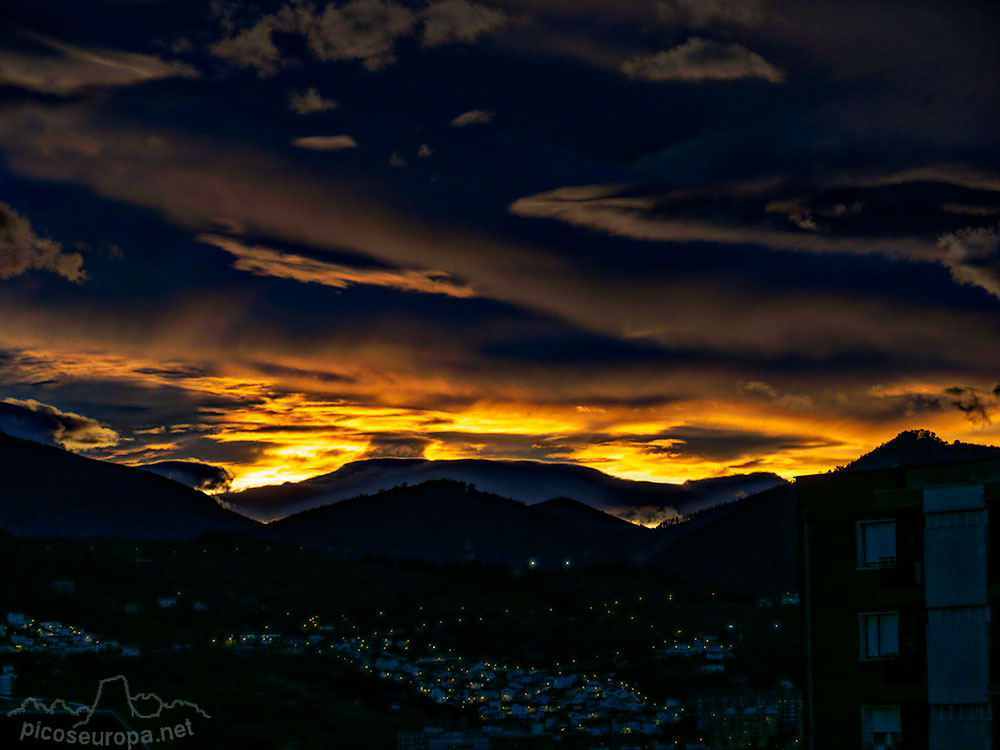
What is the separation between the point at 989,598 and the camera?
27.9 m

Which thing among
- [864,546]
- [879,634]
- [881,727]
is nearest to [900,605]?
[879,634]

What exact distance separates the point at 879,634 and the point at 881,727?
223 centimetres

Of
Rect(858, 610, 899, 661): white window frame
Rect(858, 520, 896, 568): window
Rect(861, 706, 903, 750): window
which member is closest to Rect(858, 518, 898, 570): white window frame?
Rect(858, 520, 896, 568): window

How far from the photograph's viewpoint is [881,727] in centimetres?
2961

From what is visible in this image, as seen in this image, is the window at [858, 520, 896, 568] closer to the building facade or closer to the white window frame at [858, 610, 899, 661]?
Answer: the building facade

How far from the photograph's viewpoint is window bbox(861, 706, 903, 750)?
2939cm

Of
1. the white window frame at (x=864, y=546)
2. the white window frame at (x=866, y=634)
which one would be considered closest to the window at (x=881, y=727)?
the white window frame at (x=866, y=634)

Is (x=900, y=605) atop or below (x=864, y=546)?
below

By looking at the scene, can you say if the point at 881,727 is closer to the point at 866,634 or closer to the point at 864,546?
the point at 866,634

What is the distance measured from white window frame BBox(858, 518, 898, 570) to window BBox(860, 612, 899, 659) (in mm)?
1181

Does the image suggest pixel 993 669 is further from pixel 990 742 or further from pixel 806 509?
Result: pixel 806 509

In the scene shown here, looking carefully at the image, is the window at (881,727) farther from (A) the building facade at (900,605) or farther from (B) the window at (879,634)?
(B) the window at (879,634)

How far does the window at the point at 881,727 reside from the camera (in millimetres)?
29391

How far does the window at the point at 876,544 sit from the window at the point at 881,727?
3513 millimetres
